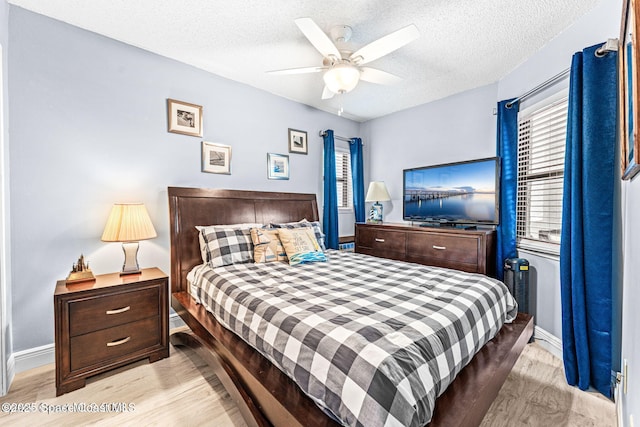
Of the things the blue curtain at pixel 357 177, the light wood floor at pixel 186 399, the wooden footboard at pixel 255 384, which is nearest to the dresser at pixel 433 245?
the blue curtain at pixel 357 177

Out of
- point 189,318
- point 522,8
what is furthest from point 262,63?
point 189,318

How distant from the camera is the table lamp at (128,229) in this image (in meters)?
2.13

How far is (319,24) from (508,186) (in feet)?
7.80

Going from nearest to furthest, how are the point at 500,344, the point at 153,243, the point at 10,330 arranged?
the point at 500,344 < the point at 10,330 < the point at 153,243

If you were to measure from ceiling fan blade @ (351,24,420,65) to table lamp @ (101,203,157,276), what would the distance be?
2.08 m

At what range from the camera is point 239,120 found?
126 inches

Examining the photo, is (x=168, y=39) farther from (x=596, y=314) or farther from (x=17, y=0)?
(x=596, y=314)

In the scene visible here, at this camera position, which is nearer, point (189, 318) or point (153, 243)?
point (189, 318)

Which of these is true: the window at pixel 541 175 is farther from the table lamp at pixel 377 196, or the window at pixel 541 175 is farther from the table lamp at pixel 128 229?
the table lamp at pixel 128 229

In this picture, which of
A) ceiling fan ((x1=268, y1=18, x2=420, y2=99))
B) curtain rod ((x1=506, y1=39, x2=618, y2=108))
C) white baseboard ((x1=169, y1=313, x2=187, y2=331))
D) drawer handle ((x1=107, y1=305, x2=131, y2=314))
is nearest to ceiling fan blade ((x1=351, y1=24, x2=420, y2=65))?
ceiling fan ((x1=268, y1=18, x2=420, y2=99))

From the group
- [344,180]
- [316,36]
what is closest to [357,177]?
[344,180]

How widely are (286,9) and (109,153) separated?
6.14ft

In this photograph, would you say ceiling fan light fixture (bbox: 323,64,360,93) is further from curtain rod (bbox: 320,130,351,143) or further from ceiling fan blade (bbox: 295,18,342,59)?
curtain rod (bbox: 320,130,351,143)

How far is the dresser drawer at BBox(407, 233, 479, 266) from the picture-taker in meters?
2.87
